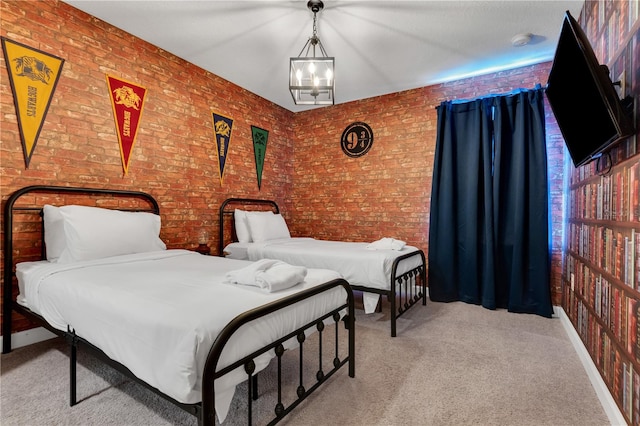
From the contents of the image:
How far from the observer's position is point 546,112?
11.1 ft

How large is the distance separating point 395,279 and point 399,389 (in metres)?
1.05

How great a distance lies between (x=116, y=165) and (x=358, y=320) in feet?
9.03

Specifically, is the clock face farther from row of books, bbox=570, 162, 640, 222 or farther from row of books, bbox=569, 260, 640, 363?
row of books, bbox=569, 260, 640, 363

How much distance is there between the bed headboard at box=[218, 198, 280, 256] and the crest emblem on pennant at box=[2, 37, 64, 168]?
6.25 feet

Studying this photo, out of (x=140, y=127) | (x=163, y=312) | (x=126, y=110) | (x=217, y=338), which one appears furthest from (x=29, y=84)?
(x=217, y=338)

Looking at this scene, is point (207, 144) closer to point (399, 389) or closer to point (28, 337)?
point (28, 337)

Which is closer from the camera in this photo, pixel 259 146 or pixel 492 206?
pixel 492 206

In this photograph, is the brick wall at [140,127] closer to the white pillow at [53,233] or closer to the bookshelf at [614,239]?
the white pillow at [53,233]

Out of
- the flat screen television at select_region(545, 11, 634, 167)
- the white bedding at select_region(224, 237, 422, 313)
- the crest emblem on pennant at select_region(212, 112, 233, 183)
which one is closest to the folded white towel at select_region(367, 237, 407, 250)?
the white bedding at select_region(224, 237, 422, 313)

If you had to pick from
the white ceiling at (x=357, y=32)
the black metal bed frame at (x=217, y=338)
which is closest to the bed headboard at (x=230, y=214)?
the black metal bed frame at (x=217, y=338)

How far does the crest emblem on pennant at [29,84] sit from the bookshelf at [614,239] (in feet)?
12.4

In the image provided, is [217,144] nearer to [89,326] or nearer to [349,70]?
[349,70]

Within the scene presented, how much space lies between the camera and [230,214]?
412cm

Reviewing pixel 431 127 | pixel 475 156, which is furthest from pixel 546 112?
pixel 431 127
